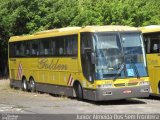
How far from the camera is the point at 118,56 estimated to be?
19.8 metres

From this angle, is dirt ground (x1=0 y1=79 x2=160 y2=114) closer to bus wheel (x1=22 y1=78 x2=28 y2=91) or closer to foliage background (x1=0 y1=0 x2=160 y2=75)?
bus wheel (x1=22 y1=78 x2=28 y2=91)

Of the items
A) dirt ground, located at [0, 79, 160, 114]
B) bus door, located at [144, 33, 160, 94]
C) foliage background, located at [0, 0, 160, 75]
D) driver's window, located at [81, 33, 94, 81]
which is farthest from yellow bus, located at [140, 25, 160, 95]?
foliage background, located at [0, 0, 160, 75]

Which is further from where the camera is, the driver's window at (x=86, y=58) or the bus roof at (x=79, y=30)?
the bus roof at (x=79, y=30)

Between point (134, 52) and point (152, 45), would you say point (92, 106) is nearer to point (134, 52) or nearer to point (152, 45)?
point (134, 52)

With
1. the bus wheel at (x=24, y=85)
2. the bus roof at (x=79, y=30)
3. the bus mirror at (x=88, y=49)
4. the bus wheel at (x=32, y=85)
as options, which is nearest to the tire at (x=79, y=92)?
the bus mirror at (x=88, y=49)

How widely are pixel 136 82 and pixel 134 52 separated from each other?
1231mm

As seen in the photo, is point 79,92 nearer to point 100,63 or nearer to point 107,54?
point 100,63

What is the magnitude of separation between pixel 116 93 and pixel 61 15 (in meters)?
17.5

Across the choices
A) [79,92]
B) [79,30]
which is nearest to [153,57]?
[79,30]

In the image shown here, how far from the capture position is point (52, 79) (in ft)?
80.0

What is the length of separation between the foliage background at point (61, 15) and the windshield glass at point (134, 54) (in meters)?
15.7

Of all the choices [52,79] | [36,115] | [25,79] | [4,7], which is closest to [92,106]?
[36,115]

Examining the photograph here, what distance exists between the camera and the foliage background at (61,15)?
35844 millimetres

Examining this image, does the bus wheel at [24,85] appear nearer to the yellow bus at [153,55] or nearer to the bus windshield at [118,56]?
the yellow bus at [153,55]
